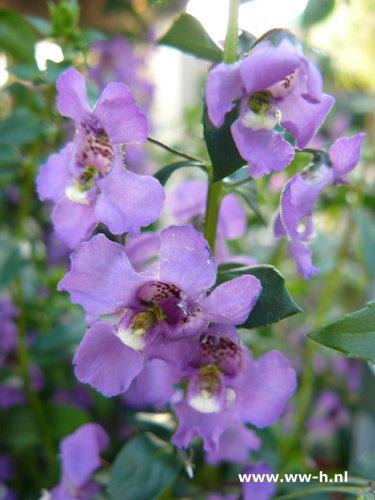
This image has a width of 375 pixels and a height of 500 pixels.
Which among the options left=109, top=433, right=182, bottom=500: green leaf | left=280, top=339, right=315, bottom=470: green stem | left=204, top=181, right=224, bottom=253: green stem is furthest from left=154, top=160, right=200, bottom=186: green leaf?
left=280, top=339, right=315, bottom=470: green stem

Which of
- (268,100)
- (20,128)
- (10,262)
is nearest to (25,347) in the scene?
(10,262)

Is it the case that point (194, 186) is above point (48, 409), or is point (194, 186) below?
above

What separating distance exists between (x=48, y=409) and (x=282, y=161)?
2.77ft

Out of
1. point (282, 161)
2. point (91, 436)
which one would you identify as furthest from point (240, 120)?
point (91, 436)

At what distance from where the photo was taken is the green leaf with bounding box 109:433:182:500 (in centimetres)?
54

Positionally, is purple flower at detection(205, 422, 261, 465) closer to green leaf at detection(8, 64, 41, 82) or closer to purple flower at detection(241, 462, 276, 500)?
purple flower at detection(241, 462, 276, 500)

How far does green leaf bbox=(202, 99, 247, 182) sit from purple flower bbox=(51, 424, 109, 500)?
48 centimetres

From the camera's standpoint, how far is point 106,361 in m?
0.41

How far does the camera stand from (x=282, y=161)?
0.40m

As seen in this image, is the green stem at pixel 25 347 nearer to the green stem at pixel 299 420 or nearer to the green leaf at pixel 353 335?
the green stem at pixel 299 420

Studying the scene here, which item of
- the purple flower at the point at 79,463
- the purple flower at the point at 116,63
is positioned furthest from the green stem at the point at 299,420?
the purple flower at the point at 116,63

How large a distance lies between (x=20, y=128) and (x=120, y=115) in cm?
48

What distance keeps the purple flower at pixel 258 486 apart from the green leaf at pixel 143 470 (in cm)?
11

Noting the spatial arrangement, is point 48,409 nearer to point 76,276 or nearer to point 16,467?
point 16,467
